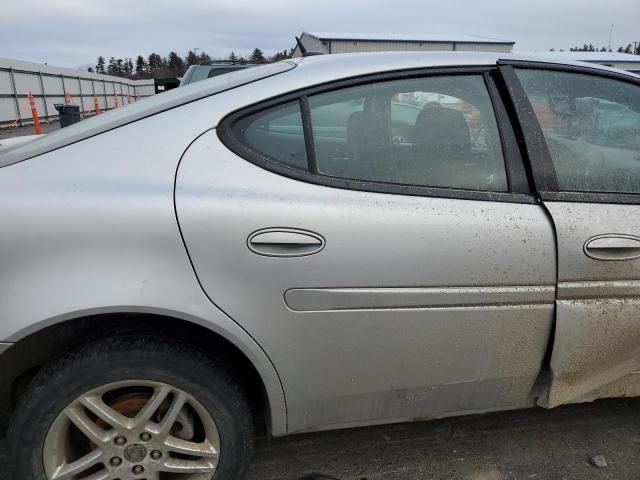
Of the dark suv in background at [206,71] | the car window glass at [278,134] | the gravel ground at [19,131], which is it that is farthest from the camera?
the gravel ground at [19,131]

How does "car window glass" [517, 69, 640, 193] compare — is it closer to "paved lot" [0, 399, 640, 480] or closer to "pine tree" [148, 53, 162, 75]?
"paved lot" [0, 399, 640, 480]

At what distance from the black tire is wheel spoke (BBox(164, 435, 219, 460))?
11 cm

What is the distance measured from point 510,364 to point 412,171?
0.83m

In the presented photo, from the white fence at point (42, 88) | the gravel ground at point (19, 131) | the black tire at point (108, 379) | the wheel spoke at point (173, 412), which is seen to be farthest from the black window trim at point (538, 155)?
the white fence at point (42, 88)

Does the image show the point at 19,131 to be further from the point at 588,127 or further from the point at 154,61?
the point at 154,61

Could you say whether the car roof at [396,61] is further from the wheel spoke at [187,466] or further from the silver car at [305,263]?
the wheel spoke at [187,466]

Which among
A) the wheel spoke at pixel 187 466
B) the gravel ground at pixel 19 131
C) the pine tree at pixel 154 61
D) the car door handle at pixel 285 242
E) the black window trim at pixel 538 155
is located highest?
the pine tree at pixel 154 61

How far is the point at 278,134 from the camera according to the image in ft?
5.69

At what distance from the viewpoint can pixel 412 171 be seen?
181 centimetres

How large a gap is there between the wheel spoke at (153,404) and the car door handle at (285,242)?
0.57 metres

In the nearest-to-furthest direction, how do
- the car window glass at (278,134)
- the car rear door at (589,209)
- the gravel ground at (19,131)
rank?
1. the car window glass at (278,134)
2. the car rear door at (589,209)
3. the gravel ground at (19,131)

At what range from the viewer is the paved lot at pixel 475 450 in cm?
214

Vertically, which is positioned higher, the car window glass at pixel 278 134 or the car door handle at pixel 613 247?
the car window glass at pixel 278 134

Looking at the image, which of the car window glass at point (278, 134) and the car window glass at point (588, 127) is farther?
the car window glass at point (588, 127)
